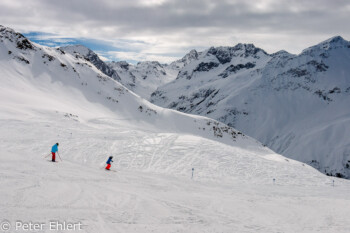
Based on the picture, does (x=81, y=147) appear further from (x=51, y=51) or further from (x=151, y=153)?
(x=51, y=51)

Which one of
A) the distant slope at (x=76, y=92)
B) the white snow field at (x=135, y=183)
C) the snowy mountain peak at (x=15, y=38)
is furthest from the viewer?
the snowy mountain peak at (x=15, y=38)

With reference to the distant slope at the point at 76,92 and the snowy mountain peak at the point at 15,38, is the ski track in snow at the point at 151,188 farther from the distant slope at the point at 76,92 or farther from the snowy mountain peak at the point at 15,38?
the snowy mountain peak at the point at 15,38

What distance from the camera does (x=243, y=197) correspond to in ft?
62.9

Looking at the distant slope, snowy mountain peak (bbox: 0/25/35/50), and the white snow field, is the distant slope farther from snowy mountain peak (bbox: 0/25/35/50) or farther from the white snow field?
the white snow field

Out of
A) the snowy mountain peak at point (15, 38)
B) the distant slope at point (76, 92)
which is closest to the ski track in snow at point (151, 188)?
the distant slope at point (76, 92)

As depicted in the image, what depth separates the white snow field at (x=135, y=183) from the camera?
1155 cm

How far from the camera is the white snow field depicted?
11555 millimetres

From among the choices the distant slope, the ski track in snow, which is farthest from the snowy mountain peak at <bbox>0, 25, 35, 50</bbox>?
the ski track in snow

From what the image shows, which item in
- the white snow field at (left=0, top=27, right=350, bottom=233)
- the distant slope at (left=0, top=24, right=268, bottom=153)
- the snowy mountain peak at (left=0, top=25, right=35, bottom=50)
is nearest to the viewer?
the white snow field at (left=0, top=27, right=350, bottom=233)

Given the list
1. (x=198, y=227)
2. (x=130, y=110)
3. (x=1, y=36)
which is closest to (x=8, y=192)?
(x=198, y=227)

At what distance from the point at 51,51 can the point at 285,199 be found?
70.4 meters

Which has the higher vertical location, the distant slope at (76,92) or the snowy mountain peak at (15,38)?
the snowy mountain peak at (15,38)

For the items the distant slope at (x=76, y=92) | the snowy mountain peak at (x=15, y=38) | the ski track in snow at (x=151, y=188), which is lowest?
the ski track in snow at (x=151, y=188)

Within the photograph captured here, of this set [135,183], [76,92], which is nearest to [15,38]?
[76,92]
